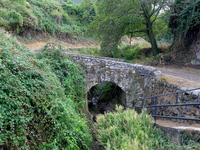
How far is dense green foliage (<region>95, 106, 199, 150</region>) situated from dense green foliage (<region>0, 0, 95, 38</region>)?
11422 mm

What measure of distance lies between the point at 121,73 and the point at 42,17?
1297cm

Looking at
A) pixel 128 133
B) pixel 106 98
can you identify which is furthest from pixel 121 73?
pixel 128 133

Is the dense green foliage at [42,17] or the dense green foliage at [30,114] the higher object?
the dense green foliage at [42,17]

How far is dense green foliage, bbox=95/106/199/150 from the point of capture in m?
2.92

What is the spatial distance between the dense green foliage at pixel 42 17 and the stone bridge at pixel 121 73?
7.94 metres

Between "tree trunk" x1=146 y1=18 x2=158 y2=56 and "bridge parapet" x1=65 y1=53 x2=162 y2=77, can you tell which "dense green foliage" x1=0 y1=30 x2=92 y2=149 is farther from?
"tree trunk" x1=146 y1=18 x2=158 y2=56

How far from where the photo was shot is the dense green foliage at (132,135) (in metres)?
2.92

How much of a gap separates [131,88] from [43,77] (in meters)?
5.64

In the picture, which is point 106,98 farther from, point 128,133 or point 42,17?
point 42,17

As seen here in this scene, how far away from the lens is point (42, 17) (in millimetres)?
16219

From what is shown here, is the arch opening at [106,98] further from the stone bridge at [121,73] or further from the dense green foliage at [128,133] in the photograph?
the dense green foliage at [128,133]

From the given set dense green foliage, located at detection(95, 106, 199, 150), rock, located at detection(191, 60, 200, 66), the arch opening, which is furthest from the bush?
rock, located at detection(191, 60, 200, 66)

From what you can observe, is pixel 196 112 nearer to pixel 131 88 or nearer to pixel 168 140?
pixel 168 140

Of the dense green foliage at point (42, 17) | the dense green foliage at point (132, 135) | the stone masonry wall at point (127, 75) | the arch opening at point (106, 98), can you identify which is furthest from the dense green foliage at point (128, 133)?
the dense green foliage at point (42, 17)
